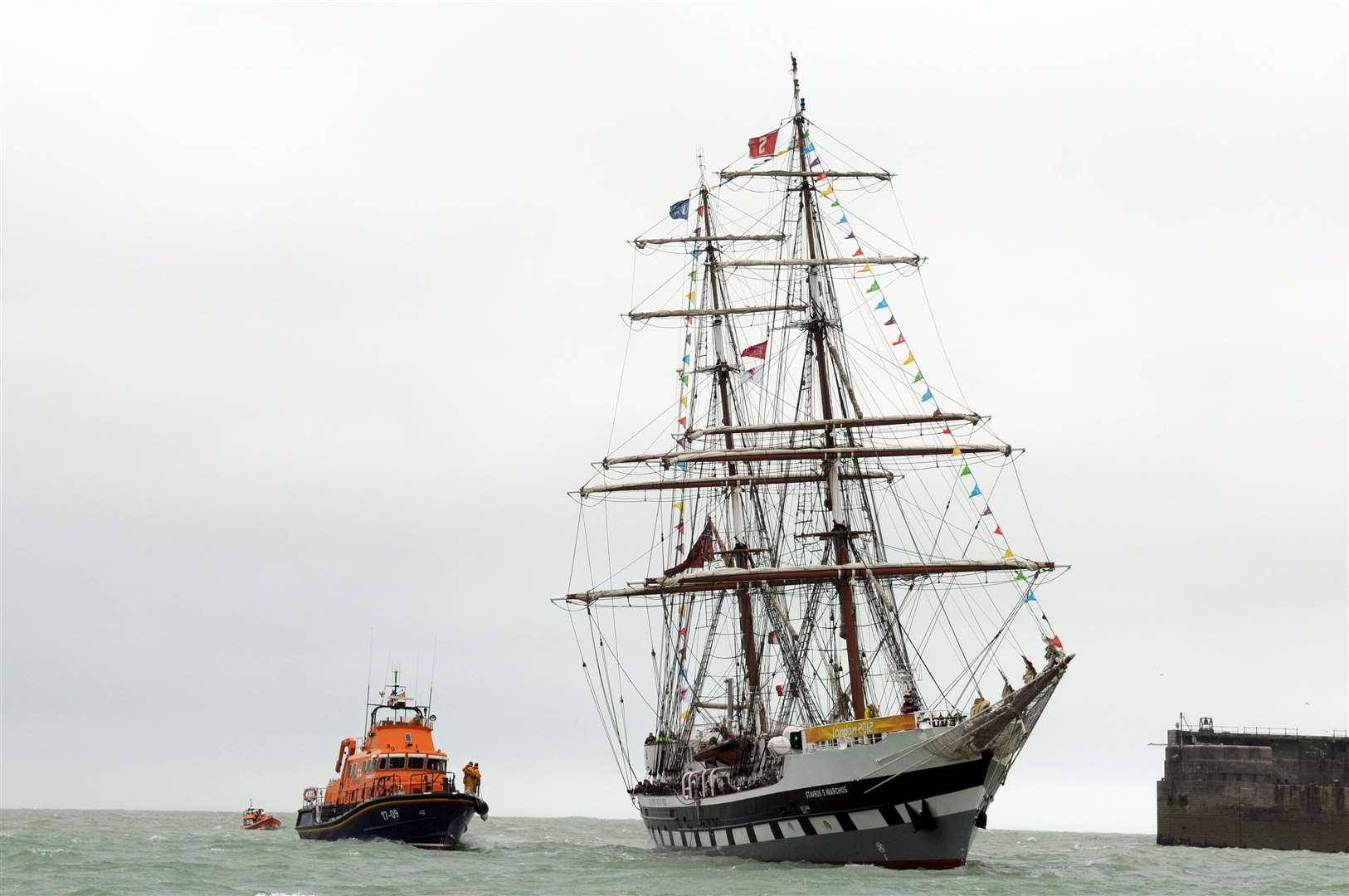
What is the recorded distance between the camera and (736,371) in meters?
82.7

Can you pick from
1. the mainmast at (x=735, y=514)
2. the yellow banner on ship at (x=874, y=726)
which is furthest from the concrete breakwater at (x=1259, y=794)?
the yellow banner on ship at (x=874, y=726)

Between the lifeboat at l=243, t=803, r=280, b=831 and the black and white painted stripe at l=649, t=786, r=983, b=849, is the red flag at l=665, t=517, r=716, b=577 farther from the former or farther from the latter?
the lifeboat at l=243, t=803, r=280, b=831

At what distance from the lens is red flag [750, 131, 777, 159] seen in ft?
230

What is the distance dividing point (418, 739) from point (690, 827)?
1687 centimetres

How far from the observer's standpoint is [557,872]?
60594 millimetres

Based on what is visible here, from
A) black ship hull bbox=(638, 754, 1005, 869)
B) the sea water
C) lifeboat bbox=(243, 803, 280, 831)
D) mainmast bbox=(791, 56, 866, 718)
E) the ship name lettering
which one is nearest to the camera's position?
the sea water

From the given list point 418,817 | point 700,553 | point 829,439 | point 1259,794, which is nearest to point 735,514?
point 700,553

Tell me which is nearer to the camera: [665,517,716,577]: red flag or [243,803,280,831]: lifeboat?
[665,517,716,577]: red flag

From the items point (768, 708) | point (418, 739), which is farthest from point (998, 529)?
point (418, 739)

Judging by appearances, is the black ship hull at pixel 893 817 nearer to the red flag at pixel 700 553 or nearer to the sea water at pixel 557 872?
the sea water at pixel 557 872

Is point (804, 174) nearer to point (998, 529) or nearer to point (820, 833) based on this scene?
point (998, 529)

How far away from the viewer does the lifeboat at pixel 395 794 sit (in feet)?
237

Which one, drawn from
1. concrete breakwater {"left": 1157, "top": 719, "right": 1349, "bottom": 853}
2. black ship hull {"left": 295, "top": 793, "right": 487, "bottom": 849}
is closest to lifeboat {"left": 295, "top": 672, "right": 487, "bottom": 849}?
black ship hull {"left": 295, "top": 793, "right": 487, "bottom": 849}

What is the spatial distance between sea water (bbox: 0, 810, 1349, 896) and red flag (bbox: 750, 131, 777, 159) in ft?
92.5
